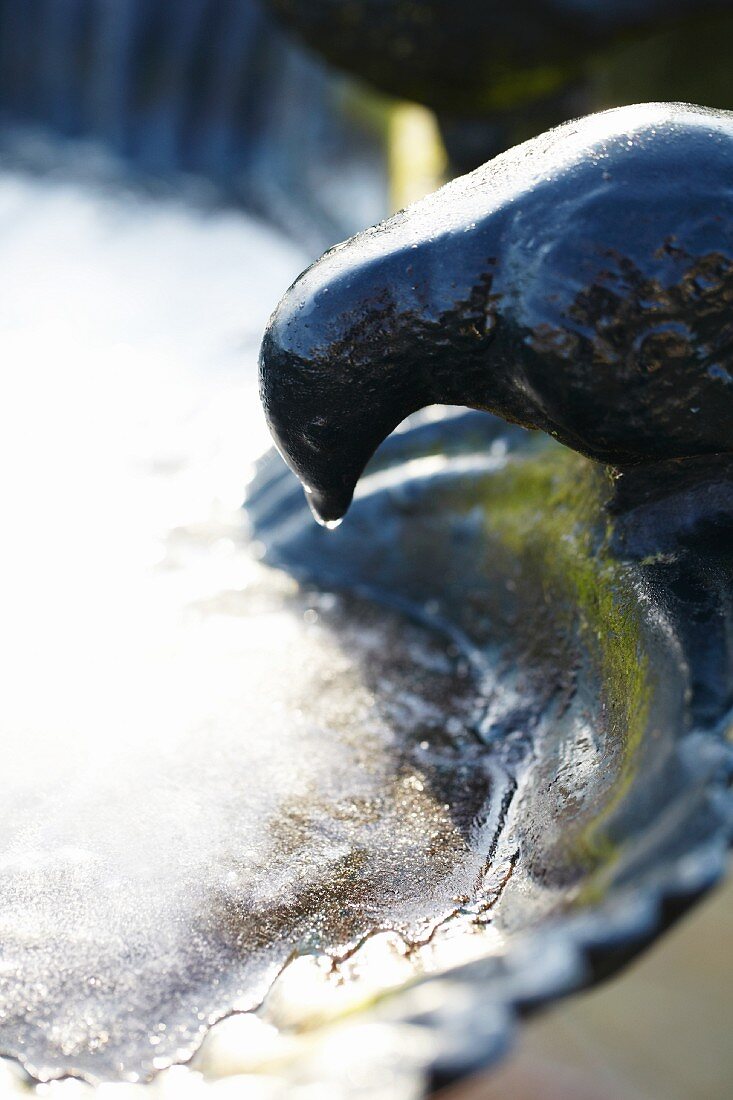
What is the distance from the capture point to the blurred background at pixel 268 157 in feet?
3.89

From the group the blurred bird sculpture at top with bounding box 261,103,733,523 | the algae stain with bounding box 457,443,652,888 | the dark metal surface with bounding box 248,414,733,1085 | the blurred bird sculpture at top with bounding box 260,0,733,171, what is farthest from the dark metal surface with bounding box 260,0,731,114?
the blurred bird sculpture at top with bounding box 261,103,733,523

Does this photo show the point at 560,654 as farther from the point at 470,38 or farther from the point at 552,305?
the point at 470,38

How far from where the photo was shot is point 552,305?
3.51 feet

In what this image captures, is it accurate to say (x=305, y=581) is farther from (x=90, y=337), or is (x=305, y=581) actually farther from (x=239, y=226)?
(x=239, y=226)

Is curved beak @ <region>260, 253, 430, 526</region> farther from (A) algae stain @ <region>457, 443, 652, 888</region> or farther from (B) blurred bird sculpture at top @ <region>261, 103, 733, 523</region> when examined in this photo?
(A) algae stain @ <region>457, 443, 652, 888</region>

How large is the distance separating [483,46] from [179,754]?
2.18 metres

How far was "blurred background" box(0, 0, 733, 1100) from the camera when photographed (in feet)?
3.89

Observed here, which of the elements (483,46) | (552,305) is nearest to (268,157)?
(483,46)

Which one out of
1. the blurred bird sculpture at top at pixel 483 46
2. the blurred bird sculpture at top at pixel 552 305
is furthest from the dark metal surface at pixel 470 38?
the blurred bird sculpture at top at pixel 552 305

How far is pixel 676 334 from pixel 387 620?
0.80m

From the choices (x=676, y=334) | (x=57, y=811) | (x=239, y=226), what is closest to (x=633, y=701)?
(x=676, y=334)

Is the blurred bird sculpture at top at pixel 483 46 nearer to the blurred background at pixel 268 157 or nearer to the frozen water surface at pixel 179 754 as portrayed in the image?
the blurred background at pixel 268 157

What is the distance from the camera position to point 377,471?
1.98m

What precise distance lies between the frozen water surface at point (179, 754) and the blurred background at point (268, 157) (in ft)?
0.18
